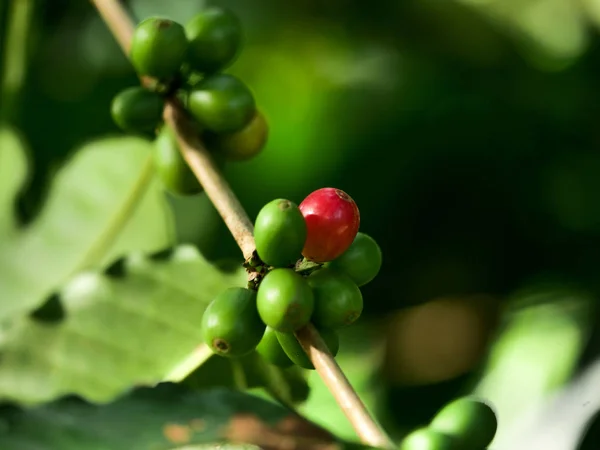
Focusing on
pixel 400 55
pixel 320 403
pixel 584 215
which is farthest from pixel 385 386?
pixel 400 55

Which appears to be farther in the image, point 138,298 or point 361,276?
point 138,298

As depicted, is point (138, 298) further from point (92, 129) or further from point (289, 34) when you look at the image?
point (289, 34)

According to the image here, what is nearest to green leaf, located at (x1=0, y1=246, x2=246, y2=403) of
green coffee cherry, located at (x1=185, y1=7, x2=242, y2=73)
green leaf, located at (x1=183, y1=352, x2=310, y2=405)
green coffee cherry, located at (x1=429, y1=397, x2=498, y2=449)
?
green leaf, located at (x1=183, y1=352, x2=310, y2=405)

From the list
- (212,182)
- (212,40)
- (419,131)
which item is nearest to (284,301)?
(212,182)

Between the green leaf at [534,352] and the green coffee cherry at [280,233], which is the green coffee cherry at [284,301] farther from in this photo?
the green leaf at [534,352]

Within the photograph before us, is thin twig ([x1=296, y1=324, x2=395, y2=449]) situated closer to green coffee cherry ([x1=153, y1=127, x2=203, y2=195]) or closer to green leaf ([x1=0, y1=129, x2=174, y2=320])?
green coffee cherry ([x1=153, y1=127, x2=203, y2=195])

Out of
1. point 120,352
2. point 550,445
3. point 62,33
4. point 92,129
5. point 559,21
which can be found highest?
point 62,33
